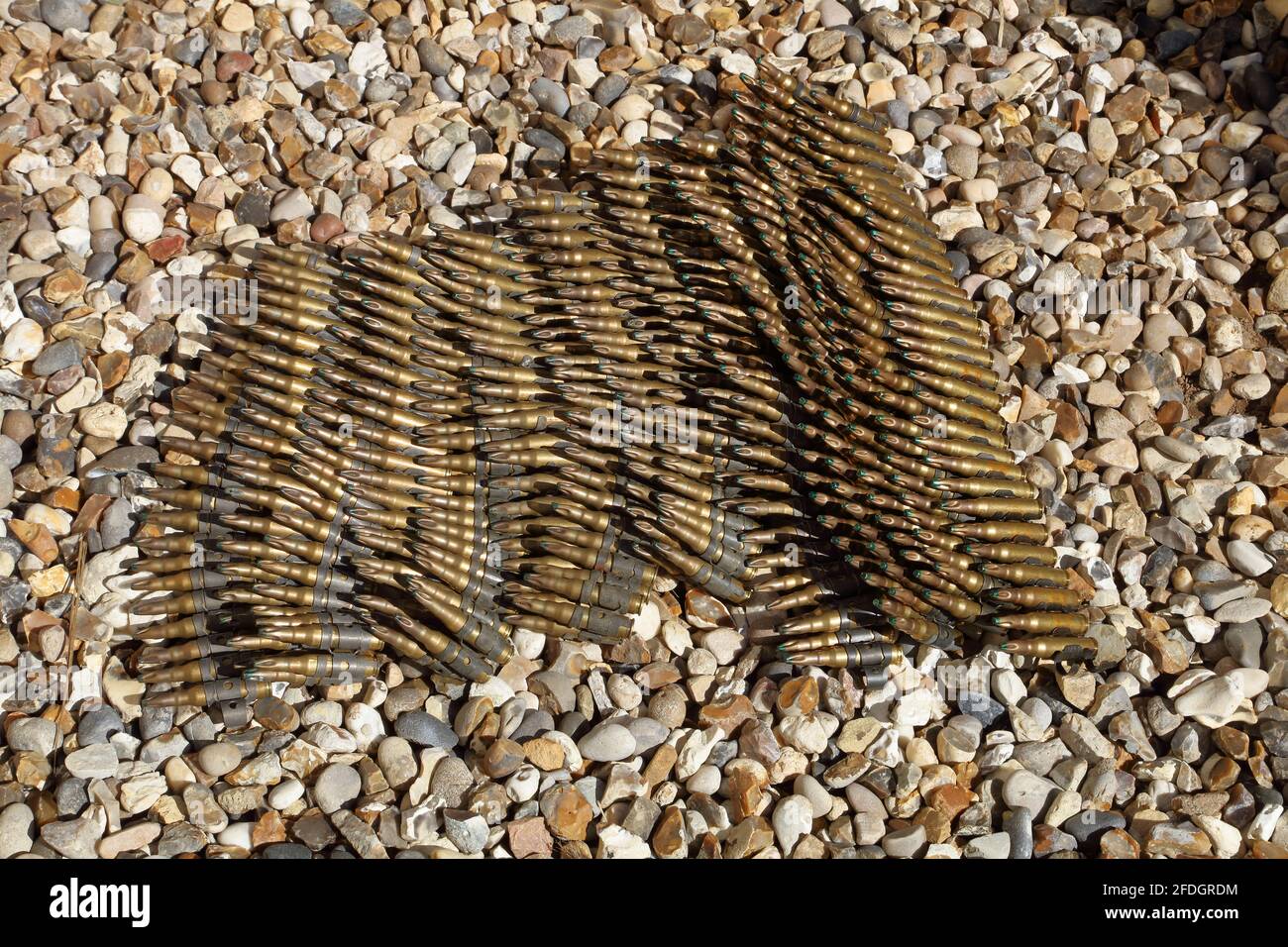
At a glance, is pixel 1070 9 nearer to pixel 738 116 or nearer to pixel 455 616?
pixel 738 116

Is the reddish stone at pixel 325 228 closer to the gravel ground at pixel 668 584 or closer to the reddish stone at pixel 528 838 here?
the gravel ground at pixel 668 584

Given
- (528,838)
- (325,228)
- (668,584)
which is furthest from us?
(325,228)

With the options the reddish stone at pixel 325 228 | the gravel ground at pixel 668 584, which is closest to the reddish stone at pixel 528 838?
the gravel ground at pixel 668 584

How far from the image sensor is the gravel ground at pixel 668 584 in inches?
173

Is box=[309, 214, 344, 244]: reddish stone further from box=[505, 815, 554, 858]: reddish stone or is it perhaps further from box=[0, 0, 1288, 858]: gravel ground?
box=[505, 815, 554, 858]: reddish stone

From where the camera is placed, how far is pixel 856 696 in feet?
15.5

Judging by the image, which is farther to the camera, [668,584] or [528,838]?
[668,584]

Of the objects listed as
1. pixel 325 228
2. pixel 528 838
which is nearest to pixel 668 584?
pixel 528 838

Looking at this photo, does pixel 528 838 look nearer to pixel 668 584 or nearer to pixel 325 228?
pixel 668 584

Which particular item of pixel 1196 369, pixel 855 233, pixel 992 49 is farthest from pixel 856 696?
pixel 992 49

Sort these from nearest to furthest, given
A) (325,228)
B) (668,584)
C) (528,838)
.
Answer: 1. (528,838)
2. (668,584)
3. (325,228)

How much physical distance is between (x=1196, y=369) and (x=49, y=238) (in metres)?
5.84

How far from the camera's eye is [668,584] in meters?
4.96
